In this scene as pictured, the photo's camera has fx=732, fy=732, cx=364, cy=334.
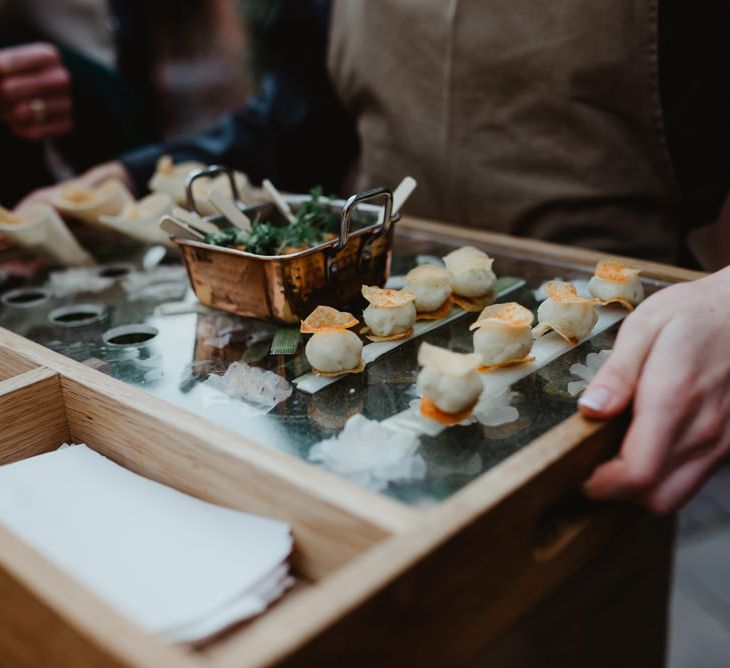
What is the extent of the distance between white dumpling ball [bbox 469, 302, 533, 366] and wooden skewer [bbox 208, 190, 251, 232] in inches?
17.7

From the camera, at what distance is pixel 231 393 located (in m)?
0.91

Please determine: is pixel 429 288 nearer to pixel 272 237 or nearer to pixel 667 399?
pixel 272 237

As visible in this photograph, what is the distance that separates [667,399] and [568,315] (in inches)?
8.6

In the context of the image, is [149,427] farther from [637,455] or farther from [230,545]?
[637,455]

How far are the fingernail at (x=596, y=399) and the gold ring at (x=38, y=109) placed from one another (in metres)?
1.83

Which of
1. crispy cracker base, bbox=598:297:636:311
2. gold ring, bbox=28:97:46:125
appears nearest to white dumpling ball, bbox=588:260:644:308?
crispy cracker base, bbox=598:297:636:311

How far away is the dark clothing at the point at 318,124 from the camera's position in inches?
54.6

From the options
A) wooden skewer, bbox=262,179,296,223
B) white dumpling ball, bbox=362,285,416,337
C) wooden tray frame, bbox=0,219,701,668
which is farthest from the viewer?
wooden skewer, bbox=262,179,296,223

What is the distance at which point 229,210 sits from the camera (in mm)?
1156

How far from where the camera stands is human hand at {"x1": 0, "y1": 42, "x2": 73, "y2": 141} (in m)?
1.98

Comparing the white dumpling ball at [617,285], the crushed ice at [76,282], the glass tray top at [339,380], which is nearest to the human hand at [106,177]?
the crushed ice at [76,282]

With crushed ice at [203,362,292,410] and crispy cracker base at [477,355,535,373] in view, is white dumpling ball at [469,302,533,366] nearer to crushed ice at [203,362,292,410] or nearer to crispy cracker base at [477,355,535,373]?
crispy cracker base at [477,355,535,373]

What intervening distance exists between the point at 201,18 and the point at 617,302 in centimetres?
449

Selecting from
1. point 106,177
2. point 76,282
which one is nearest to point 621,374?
point 76,282
